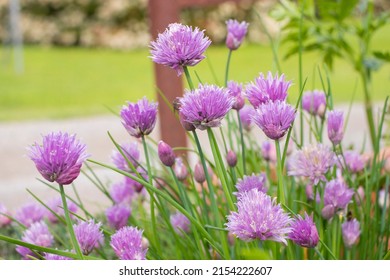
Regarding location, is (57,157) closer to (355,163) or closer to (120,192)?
(120,192)

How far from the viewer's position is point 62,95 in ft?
21.2

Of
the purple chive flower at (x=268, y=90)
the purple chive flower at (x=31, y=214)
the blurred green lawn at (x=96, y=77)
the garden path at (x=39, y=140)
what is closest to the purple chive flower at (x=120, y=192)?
the purple chive flower at (x=31, y=214)

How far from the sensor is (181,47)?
24.6 inches

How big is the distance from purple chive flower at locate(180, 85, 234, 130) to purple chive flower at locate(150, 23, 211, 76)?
0.03 m

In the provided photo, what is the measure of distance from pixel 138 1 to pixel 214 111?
9.77 metres

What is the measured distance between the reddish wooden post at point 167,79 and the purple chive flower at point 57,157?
138cm

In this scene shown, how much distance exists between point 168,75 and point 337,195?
49.8 inches

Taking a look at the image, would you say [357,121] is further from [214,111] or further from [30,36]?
[30,36]

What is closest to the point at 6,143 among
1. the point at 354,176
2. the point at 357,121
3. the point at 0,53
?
the point at 357,121

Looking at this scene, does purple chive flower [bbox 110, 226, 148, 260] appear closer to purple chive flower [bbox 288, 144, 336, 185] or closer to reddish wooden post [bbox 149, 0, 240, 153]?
purple chive flower [bbox 288, 144, 336, 185]

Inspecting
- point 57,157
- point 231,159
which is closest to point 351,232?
point 231,159

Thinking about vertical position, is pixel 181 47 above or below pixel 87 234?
above


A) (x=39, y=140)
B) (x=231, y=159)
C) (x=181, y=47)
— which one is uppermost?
(x=181, y=47)

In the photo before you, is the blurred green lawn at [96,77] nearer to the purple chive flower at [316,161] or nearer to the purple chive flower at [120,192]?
the purple chive flower at [120,192]
